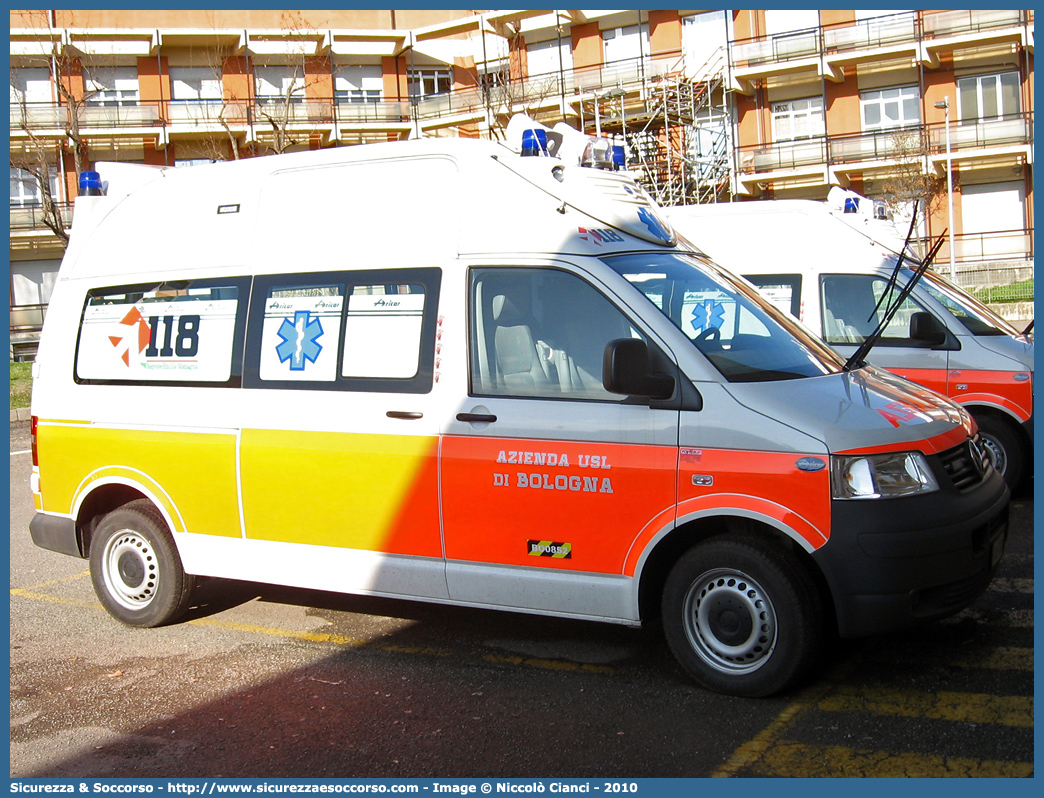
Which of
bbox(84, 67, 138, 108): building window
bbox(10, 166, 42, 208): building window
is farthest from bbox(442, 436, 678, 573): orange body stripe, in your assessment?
bbox(84, 67, 138, 108): building window

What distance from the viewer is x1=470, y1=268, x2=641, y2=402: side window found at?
481 cm

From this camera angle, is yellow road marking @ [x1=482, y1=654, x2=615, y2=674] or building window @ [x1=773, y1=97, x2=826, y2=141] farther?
building window @ [x1=773, y1=97, x2=826, y2=141]

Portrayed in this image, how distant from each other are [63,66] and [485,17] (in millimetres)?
17727

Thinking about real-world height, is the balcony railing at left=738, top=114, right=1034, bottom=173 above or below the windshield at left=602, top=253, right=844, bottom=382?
above

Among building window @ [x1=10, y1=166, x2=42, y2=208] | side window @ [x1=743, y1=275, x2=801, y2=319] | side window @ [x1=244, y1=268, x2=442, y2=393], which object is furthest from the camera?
building window @ [x1=10, y1=166, x2=42, y2=208]

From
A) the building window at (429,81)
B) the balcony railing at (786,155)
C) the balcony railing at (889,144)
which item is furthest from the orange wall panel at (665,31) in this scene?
the building window at (429,81)

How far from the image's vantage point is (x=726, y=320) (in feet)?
16.7

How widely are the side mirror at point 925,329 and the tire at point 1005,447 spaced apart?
74 centimetres

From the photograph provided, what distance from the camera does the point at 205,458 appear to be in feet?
18.7

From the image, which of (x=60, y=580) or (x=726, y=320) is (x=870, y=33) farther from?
(x=60, y=580)

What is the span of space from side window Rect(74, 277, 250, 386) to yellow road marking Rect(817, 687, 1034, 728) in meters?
3.54

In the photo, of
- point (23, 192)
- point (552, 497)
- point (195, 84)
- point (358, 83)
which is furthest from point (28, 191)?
point (552, 497)

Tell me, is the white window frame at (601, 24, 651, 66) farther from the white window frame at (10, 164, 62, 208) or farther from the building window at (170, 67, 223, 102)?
the white window frame at (10, 164, 62, 208)

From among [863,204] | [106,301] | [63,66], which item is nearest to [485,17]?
[63,66]
